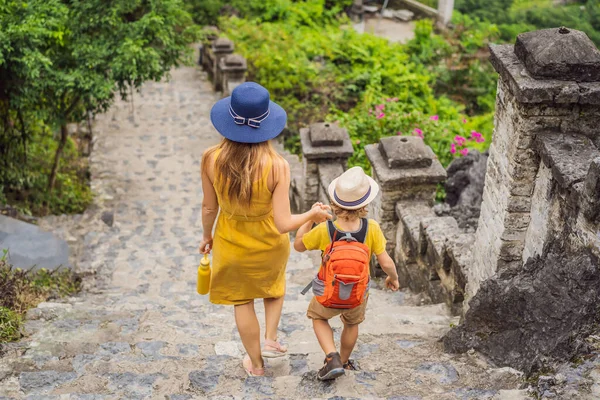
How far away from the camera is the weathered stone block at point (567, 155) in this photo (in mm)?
3771

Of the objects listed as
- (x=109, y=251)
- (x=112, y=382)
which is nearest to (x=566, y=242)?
(x=112, y=382)

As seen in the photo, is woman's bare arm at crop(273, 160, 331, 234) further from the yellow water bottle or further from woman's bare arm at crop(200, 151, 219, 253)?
the yellow water bottle

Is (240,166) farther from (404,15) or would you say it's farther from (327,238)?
(404,15)

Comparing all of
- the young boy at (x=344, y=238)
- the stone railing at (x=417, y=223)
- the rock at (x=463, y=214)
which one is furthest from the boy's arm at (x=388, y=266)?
the rock at (x=463, y=214)

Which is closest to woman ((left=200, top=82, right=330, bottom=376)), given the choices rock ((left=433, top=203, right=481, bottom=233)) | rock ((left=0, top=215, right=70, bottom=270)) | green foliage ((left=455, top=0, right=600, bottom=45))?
rock ((left=433, top=203, right=481, bottom=233))

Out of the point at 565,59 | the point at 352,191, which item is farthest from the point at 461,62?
the point at 352,191

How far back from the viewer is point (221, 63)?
535 inches

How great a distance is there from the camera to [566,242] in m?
3.87

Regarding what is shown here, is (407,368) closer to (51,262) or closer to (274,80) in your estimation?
(51,262)

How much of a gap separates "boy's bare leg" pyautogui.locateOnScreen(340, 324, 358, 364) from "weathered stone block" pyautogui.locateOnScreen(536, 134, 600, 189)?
1.42 metres

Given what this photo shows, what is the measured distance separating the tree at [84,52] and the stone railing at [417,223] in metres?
3.43

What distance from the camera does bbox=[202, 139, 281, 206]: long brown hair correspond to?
12.7ft

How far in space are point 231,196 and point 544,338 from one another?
183 centimetres

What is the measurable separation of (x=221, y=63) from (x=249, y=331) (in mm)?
9940
